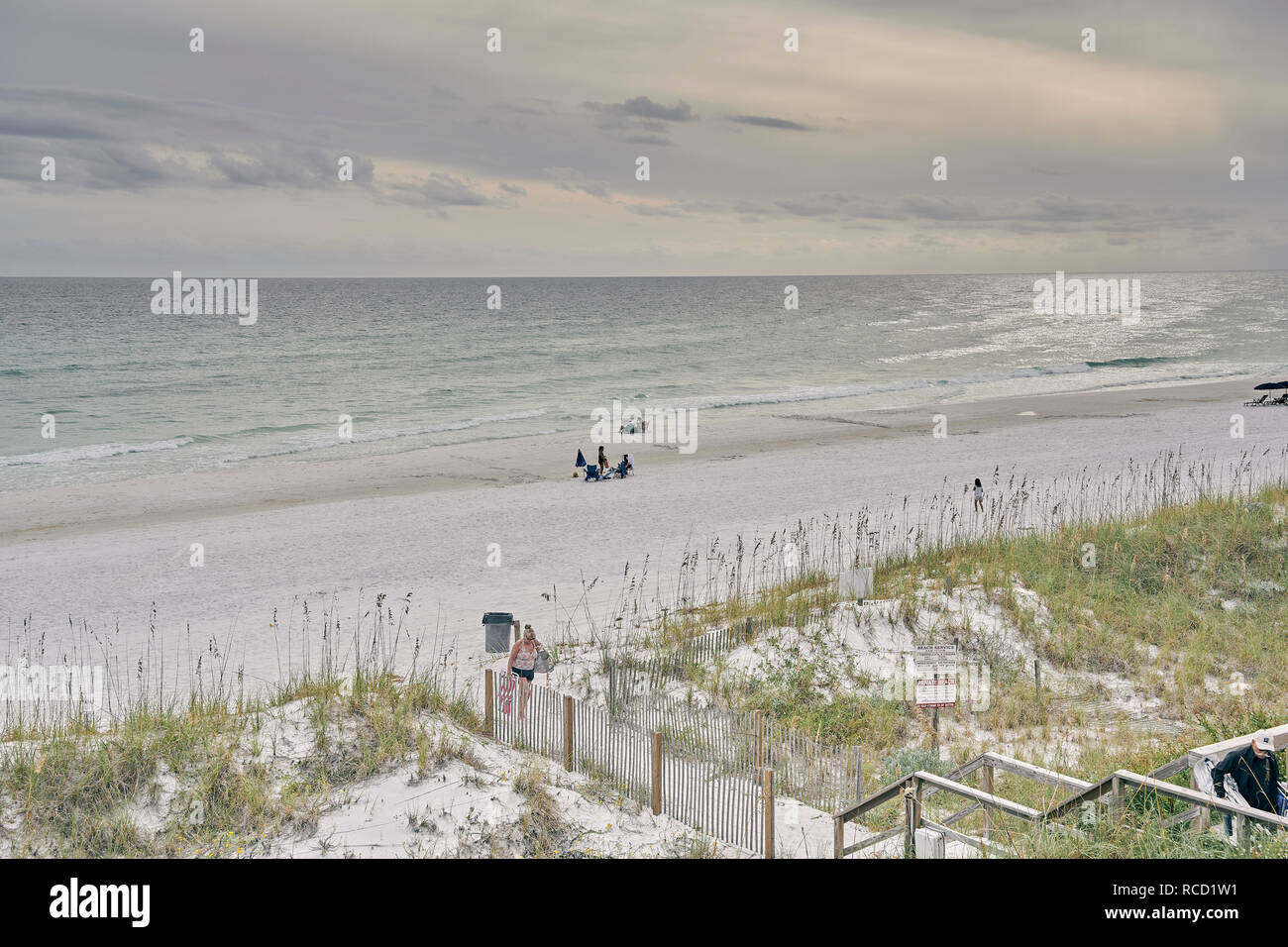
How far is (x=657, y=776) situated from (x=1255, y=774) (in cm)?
438

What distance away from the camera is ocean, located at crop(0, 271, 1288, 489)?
41.8 m

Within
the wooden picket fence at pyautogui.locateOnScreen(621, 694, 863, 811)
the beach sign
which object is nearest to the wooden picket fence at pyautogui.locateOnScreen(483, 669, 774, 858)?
the wooden picket fence at pyautogui.locateOnScreen(621, 694, 863, 811)

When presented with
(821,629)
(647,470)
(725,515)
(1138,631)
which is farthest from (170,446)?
(1138,631)

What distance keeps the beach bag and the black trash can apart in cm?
397

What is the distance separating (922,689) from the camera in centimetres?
990

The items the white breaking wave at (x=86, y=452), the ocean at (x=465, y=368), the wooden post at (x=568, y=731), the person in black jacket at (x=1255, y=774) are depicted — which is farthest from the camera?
the ocean at (x=465, y=368)

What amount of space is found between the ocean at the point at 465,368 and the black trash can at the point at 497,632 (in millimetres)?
24117

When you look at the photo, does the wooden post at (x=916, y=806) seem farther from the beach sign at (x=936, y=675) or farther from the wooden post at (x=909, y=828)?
the beach sign at (x=936, y=675)

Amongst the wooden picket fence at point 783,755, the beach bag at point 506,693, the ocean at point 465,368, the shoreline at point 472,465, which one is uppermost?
the ocean at point 465,368

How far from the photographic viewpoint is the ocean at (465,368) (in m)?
41.8

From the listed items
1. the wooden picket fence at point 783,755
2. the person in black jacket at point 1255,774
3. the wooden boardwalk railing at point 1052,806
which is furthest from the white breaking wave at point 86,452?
the person in black jacket at point 1255,774

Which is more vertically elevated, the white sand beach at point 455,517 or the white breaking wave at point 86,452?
the white breaking wave at point 86,452
